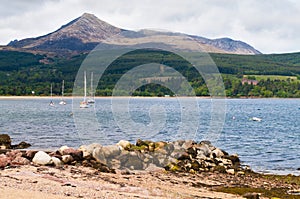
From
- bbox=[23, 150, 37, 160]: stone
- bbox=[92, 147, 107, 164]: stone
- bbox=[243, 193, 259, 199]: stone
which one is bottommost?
bbox=[243, 193, 259, 199]: stone

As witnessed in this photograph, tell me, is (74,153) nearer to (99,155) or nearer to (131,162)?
(99,155)

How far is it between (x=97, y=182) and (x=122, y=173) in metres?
3.65

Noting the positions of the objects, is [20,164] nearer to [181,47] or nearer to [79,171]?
[79,171]

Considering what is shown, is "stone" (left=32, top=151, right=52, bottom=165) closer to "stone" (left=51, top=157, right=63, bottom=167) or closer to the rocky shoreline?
the rocky shoreline

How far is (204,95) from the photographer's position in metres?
188

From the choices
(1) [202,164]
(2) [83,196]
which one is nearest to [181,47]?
(1) [202,164]

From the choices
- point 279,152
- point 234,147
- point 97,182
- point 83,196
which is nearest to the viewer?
point 83,196

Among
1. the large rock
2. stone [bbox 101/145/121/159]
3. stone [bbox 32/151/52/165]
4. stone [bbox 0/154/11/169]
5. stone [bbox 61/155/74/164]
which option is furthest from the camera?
stone [bbox 101/145/121/159]

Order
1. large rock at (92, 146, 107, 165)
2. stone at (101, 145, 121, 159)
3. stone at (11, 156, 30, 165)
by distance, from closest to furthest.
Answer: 1. stone at (11, 156, 30, 165)
2. large rock at (92, 146, 107, 165)
3. stone at (101, 145, 121, 159)

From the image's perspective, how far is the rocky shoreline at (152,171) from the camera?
58.4 ft

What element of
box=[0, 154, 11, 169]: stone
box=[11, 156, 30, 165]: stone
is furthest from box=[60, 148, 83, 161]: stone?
box=[0, 154, 11, 169]: stone

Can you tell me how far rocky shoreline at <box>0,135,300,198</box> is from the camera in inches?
701

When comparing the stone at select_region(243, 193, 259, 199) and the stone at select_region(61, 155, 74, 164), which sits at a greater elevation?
the stone at select_region(61, 155, 74, 164)

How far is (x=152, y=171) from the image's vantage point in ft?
76.8
